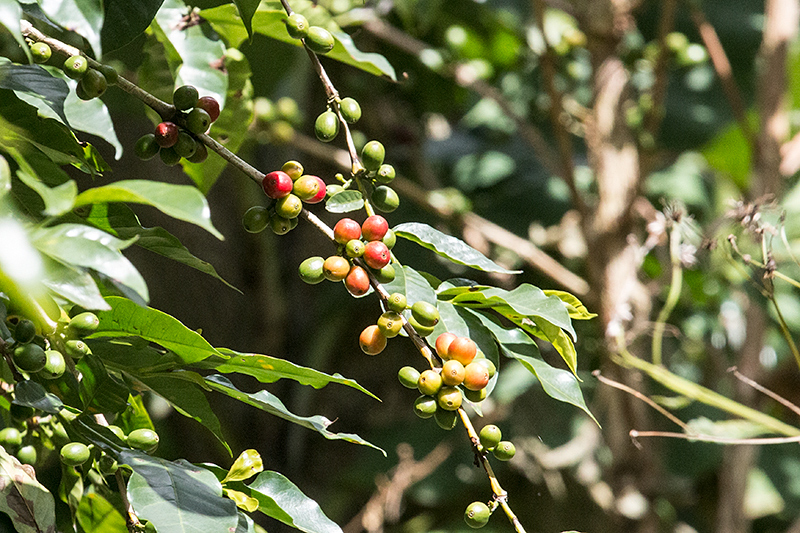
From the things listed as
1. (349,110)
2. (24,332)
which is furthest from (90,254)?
(349,110)

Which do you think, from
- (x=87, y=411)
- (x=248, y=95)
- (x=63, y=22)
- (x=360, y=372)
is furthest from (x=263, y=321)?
(x=63, y=22)

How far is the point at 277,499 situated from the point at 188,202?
0.23m

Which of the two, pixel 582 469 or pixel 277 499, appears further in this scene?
pixel 582 469

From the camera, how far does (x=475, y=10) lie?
147cm

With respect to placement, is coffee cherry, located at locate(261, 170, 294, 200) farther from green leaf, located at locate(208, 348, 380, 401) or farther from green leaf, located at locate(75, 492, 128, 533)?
green leaf, located at locate(75, 492, 128, 533)

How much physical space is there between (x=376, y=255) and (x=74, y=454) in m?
0.21

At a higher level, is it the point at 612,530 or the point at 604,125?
the point at 604,125

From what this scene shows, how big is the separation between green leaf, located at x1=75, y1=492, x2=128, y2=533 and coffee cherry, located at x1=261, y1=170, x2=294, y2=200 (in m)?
0.24

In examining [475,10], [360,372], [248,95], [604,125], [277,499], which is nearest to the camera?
[277,499]

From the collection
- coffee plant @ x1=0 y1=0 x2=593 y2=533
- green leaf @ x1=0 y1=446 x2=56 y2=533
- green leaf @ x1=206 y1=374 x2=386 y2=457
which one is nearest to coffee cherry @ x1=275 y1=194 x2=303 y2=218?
coffee plant @ x1=0 y1=0 x2=593 y2=533

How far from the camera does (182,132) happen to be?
47 cm

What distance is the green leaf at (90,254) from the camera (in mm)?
307

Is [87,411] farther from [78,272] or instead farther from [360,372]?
[360,372]

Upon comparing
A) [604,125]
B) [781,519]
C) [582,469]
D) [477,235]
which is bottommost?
[781,519]
